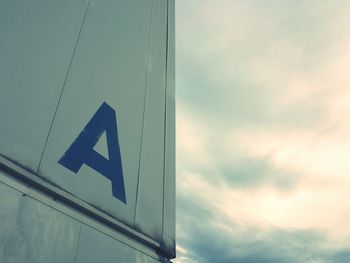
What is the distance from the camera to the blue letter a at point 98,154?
7.04ft

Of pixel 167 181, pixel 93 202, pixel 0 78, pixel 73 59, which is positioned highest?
pixel 73 59

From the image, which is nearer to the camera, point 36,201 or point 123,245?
point 36,201

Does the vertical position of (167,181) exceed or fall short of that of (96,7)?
it falls short

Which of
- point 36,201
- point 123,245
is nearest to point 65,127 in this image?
point 36,201

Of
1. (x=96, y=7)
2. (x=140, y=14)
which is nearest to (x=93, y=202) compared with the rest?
(x=96, y=7)

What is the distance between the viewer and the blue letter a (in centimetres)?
215

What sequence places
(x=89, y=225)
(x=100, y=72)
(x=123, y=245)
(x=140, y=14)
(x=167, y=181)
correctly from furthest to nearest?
1. (x=140, y=14)
2. (x=167, y=181)
3. (x=100, y=72)
4. (x=123, y=245)
5. (x=89, y=225)

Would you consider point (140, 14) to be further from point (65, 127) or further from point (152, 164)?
point (65, 127)

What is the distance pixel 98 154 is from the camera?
2.37m

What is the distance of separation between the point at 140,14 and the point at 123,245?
8.92ft

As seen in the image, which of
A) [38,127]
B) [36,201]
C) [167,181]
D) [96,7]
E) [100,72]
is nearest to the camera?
[36,201]

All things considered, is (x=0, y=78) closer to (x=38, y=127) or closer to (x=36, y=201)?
(x=38, y=127)

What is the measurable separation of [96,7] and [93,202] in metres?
1.87

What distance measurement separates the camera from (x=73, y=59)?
95.6 inches
